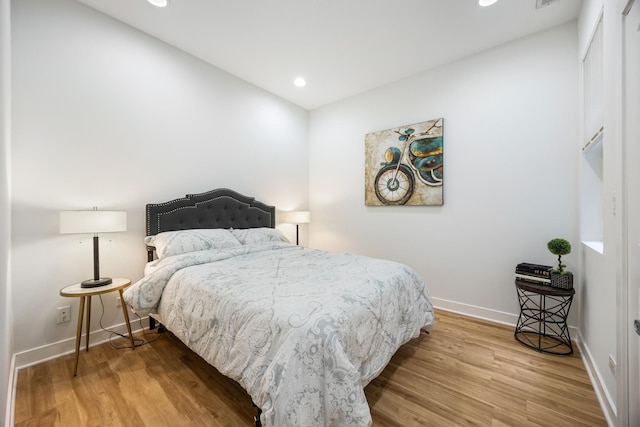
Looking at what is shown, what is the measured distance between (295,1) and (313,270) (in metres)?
2.24

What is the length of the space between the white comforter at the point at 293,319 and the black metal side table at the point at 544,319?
90cm

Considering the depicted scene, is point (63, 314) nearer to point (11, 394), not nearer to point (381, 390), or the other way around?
point (11, 394)

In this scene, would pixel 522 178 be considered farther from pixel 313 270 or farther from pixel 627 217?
pixel 313 270

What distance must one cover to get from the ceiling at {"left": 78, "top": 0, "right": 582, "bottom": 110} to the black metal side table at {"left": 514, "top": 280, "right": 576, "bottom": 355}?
7.77ft

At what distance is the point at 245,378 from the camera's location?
1285 millimetres

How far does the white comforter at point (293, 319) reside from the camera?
1129mm

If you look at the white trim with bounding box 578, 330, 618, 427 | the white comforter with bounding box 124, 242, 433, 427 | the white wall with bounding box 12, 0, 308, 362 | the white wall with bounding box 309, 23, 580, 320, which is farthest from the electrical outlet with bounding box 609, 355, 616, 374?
the white wall with bounding box 12, 0, 308, 362

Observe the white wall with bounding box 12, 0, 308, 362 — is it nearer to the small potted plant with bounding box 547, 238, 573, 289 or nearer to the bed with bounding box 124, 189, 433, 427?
the bed with bounding box 124, 189, 433, 427

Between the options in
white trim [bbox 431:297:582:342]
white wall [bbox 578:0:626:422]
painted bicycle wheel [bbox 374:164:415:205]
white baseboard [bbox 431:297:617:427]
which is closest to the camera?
white wall [bbox 578:0:626:422]

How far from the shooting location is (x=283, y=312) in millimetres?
1270

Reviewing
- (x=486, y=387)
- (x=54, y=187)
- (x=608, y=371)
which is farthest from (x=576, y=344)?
(x=54, y=187)

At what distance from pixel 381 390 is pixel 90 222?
7.77 ft

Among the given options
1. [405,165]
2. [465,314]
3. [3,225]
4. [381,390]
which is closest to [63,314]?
[3,225]

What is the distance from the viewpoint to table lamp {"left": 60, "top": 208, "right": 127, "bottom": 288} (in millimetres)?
1836
